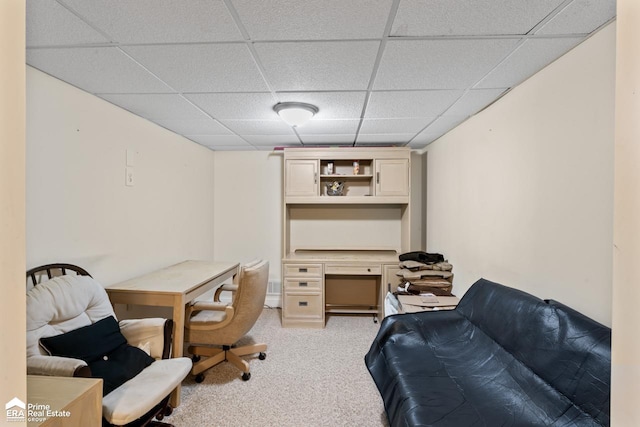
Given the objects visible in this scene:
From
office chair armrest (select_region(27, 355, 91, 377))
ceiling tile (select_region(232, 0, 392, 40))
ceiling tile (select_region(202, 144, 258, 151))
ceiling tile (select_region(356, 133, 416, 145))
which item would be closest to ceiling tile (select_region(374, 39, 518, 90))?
ceiling tile (select_region(232, 0, 392, 40))

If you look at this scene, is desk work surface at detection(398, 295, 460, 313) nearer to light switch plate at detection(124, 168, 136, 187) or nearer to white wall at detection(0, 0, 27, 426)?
white wall at detection(0, 0, 27, 426)

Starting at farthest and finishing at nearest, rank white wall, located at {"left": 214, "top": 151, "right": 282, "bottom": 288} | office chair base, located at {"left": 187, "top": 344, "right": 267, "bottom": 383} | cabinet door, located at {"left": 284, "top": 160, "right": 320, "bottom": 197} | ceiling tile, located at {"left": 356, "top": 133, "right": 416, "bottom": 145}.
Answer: white wall, located at {"left": 214, "top": 151, "right": 282, "bottom": 288}
cabinet door, located at {"left": 284, "top": 160, "right": 320, "bottom": 197}
ceiling tile, located at {"left": 356, "top": 133, "right": 416, "bottom": 145}
office chair base, located at {"left": 187, "top": 344, "right": 267, "bottom": 383}

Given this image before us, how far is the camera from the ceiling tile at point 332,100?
2.15 meters

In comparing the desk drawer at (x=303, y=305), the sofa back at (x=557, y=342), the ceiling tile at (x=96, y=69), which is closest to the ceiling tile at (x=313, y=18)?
the ceiling tile at (x=96, y=69)

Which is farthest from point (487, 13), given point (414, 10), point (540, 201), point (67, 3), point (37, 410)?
point (37, 410)

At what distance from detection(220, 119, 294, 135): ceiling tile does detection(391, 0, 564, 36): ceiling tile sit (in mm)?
1701

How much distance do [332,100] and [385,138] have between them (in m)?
1.43

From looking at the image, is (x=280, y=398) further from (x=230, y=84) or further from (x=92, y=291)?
(x=230, y=84)

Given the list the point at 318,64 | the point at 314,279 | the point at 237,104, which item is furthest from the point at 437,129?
the point at 314,279

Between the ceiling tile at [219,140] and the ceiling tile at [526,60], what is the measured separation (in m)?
2.64

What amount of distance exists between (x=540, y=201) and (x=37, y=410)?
246 cm

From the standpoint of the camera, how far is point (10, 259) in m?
0.66

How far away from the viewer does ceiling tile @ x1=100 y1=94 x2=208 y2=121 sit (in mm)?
2223

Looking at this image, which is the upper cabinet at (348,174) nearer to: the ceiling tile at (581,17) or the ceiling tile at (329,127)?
the ceiling tile at (329,127)
